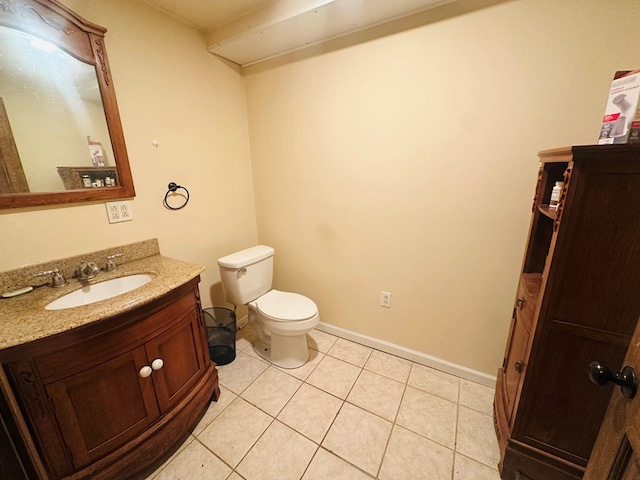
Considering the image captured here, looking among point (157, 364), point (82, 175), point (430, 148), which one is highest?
point (430, 148)

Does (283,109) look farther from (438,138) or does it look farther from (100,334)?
(100,334)

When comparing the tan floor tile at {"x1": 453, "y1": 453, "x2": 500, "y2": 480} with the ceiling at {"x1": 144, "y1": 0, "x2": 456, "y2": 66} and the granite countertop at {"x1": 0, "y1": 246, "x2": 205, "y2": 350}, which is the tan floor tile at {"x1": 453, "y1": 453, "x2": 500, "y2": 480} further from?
the ceiling at {"x1": 144, "y1": 0, "x2": 456, "y2": 66}

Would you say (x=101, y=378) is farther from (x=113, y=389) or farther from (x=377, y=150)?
(x=377, y=150)

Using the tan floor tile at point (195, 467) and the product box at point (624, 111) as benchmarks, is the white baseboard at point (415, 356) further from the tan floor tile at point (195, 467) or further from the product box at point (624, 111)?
the product box at point (624, 111)

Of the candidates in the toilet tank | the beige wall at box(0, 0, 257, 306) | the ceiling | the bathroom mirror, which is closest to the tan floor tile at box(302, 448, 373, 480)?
the toilet tank

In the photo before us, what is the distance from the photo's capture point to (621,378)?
1.70 ft

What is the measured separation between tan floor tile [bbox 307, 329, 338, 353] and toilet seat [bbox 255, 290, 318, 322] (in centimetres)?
42

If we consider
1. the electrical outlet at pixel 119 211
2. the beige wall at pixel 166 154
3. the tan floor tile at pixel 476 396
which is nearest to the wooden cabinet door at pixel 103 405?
the beige wall at pixel 166 154

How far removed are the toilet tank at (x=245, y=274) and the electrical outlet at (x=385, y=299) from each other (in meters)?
0.86

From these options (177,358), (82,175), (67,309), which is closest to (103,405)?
(177,358)

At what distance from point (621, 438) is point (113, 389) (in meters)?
1.52

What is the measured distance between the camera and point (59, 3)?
1.12 m

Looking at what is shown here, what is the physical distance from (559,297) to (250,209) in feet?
6.58

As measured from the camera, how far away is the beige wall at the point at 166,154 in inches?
48.4
